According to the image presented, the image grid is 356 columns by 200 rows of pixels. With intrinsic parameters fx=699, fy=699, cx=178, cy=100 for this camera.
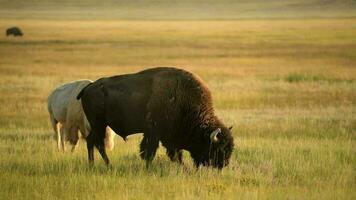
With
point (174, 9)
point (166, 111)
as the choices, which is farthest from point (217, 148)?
point (174, 9)

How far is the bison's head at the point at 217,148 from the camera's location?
903 cm

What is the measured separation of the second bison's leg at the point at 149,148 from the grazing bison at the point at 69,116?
2.37 metres

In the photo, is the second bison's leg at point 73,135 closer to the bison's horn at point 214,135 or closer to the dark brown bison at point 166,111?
the dark brown bison at point 166,111

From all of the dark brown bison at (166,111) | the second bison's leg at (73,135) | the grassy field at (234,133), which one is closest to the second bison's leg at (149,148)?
the dark brown bison at (166,111)

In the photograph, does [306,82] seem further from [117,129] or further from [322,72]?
[117,129]

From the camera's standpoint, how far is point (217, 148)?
9.06 meters

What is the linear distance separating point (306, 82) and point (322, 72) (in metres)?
4.69

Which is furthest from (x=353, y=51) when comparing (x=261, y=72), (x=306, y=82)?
(x=306, y=82)

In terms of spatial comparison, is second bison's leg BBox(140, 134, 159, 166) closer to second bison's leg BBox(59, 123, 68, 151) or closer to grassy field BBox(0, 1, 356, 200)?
grassy field BBox(0, 1, 356, 200)

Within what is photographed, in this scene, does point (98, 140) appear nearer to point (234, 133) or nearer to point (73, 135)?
point (73, 135)

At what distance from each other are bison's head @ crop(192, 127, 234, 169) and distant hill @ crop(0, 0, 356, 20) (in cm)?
11439

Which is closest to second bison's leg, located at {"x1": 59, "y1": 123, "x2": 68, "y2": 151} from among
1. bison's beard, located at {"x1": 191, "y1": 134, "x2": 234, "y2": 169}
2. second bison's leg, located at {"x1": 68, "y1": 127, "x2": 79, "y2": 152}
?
second bison's leg, located at {"x1": 68, "y1": 127, "x2": 79, "y2": 152}

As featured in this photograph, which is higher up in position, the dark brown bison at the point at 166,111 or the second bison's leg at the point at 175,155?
the dark brown bison at the point at 166,111

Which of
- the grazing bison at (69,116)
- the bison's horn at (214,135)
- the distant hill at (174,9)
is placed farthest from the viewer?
the distant hill at (174,9)
